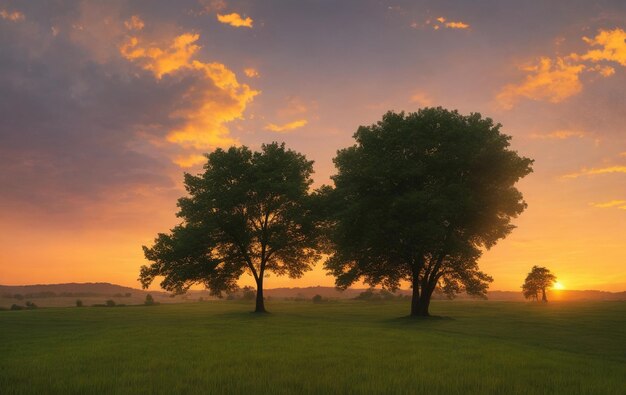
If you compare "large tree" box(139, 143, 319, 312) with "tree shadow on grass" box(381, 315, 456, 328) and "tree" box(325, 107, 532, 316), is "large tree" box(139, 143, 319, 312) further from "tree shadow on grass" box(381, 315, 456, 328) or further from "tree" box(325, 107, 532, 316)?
"tree shadow on grass" box(381, 315, 456, 328)

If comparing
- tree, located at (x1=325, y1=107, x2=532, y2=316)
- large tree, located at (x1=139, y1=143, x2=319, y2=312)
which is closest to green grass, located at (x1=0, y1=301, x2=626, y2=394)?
tree, located at (x1=325, y1=107, x2=532, y2=316)

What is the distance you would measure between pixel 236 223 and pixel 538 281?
254 ft

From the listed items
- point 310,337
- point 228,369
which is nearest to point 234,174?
point 310,337

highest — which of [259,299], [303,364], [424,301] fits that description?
[303,364]

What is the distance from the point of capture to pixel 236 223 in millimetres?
52469

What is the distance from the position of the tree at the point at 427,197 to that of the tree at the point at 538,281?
204 ft

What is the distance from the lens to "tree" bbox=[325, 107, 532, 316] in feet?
140

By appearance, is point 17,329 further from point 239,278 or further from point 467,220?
point 467,220

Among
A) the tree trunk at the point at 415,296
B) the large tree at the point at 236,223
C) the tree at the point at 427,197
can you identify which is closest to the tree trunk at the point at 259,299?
the large tree at the point at 236,223

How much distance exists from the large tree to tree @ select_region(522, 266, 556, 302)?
220ft

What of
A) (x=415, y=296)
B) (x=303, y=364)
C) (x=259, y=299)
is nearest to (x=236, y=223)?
(x=259, y=299)

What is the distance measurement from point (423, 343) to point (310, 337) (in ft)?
21.0

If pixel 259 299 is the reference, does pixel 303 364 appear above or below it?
above

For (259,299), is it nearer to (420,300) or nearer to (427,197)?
(420,300)
